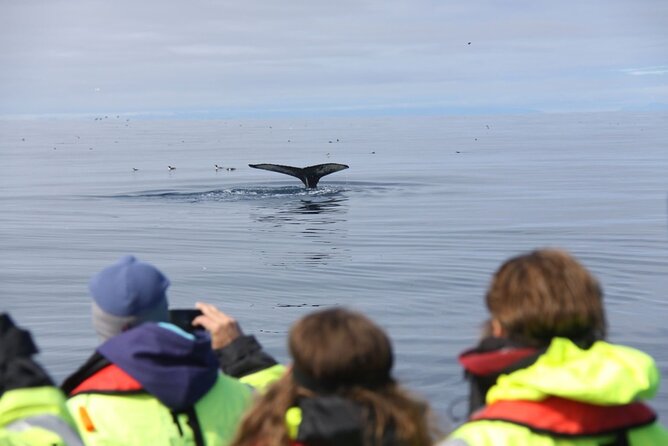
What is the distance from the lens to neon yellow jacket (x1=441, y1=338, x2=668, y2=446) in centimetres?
346

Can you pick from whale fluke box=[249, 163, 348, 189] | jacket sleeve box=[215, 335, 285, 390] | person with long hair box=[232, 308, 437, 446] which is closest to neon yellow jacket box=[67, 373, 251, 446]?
jacket sleeve box=[215, 335, 285, 390]

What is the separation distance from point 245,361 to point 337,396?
1827 mm

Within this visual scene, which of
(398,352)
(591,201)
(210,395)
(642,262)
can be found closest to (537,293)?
(210,395)

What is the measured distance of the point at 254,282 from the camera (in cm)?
1666

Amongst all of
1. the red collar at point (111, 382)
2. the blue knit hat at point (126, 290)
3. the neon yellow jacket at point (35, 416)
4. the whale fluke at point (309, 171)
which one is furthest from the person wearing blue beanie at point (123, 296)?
the whale fluke at point (309, 171)

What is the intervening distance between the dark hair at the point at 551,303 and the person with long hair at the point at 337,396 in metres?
0.49

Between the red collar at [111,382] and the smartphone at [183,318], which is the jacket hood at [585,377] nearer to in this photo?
the red collar at [111,382]

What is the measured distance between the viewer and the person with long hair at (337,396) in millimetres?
3334

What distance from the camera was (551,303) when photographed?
3.63 m

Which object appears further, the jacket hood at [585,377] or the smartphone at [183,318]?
the smartphone at [183,318]

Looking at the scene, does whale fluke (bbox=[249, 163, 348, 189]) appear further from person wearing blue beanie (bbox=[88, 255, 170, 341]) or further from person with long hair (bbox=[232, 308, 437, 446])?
person with long hair (bbox=[232, 308, 437, 446])

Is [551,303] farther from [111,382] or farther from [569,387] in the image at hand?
[111,382]

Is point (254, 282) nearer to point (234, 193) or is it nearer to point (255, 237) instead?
point (255, 237)

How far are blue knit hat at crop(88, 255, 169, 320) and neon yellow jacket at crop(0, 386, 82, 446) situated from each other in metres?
0.55
